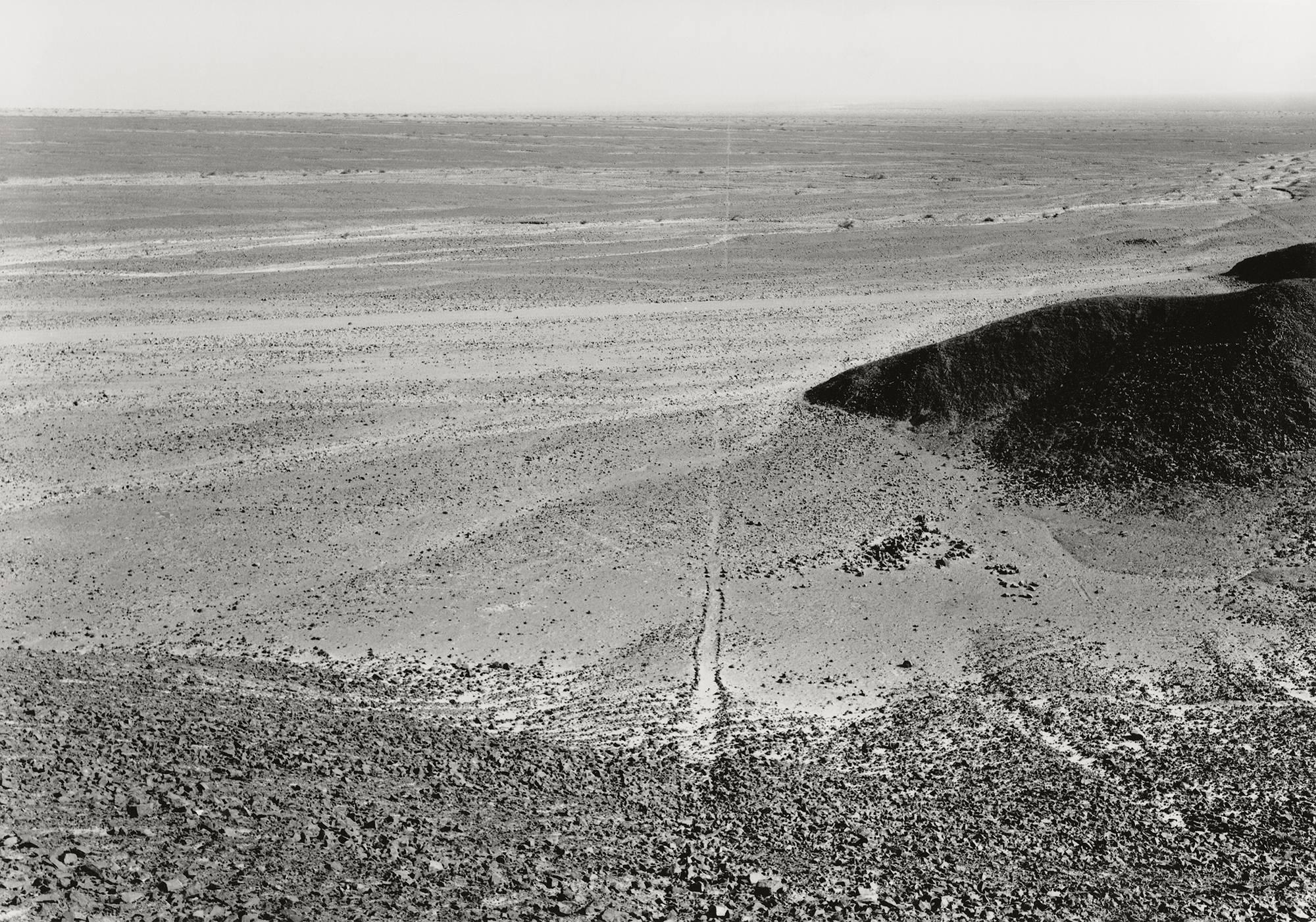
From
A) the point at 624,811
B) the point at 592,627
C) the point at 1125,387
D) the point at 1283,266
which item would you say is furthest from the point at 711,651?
the point at 1283,266

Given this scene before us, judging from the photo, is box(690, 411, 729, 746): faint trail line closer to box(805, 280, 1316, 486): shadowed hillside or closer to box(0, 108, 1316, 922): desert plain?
box(0, 108, 1316, 922): desert plain

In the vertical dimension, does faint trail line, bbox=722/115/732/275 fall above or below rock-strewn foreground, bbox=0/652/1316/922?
above

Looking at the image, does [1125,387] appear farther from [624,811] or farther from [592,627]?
[624,811]

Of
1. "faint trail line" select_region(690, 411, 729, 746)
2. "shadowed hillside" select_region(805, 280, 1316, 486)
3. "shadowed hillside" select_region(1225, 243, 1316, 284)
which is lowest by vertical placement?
"faint trail line" select_region(690, 411, 729, 746)

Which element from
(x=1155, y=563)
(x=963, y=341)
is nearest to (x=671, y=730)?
(x=1155, y=563)

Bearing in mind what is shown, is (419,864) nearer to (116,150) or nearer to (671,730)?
(671,730)

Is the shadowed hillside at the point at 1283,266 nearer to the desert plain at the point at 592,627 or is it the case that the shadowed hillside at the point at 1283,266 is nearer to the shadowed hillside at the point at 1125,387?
the desert plain at the point at 592,627

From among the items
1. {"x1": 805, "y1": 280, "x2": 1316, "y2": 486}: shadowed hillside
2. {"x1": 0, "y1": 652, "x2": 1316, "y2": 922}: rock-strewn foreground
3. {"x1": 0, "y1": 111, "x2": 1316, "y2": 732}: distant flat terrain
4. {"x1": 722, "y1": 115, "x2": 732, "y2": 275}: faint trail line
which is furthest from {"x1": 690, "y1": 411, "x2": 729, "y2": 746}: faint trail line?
{"x1": 722, "y1": 115, "x2": 732, "y2": 275}: faint trail line
